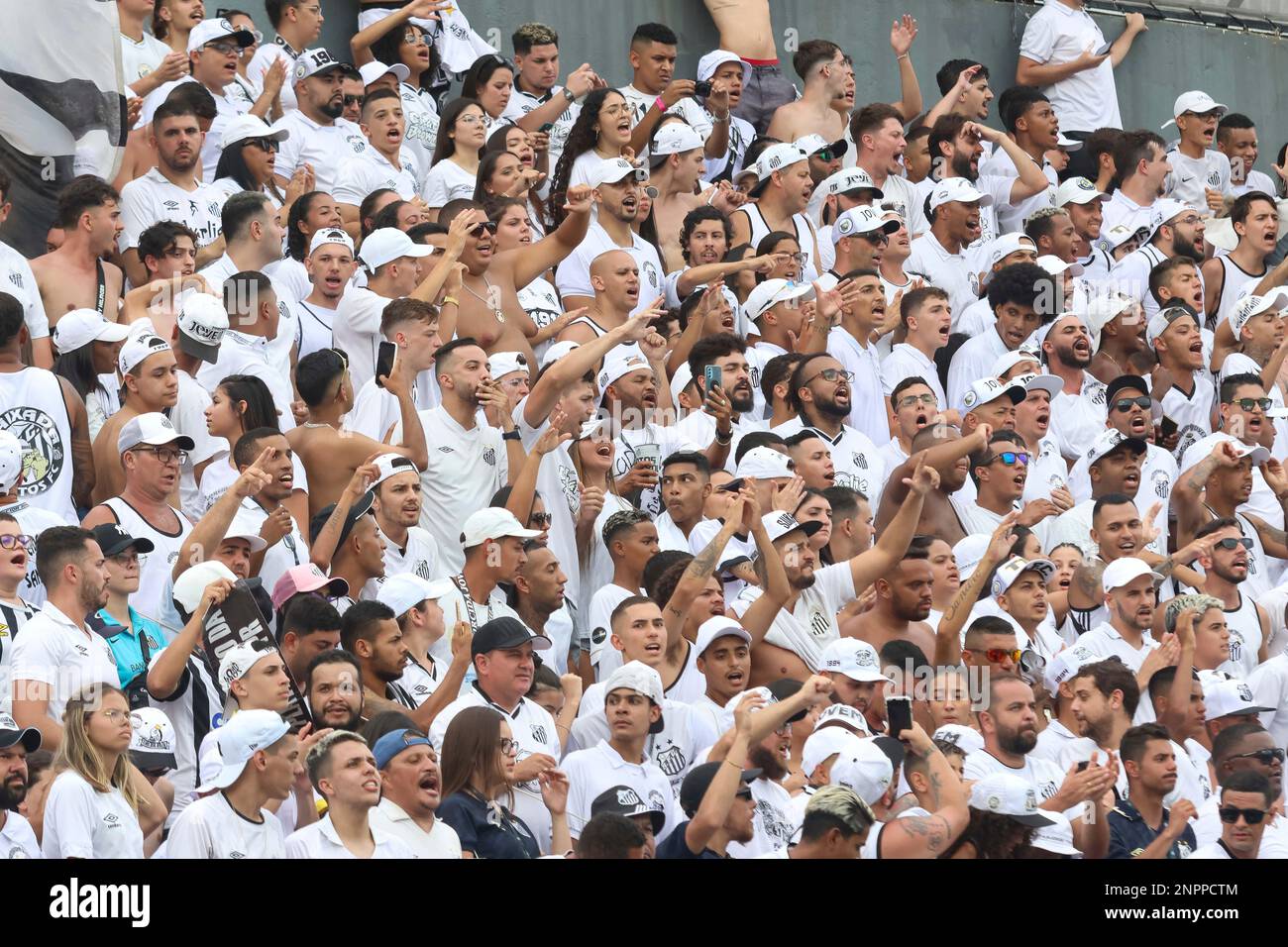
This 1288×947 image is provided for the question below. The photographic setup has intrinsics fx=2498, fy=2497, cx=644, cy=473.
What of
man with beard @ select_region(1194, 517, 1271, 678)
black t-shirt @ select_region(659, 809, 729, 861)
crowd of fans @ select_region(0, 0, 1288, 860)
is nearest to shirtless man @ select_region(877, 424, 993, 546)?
crowd of fans @ select_region(0, 0, 1288, 860)

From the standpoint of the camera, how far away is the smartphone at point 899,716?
8.91m

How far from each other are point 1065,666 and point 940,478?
1.33 metres

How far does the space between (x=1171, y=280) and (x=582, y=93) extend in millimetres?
3680

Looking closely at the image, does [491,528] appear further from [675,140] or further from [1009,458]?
[675,140]

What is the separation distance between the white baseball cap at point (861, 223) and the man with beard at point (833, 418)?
5.39 ft

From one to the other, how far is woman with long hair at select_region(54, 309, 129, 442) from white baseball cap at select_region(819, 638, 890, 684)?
3119mm

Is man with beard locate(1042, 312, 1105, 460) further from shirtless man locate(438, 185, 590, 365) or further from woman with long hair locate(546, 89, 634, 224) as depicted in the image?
shirtless man locate(438, 185, 590, 365)

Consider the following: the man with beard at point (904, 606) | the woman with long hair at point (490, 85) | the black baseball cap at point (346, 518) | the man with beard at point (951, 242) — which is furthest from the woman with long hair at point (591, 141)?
the black baseball cap at point (346, 518)

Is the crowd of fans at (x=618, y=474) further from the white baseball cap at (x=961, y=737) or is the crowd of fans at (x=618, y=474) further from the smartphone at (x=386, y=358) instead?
the smartphone at (x=386, y=358)

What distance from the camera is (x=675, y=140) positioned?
45.4 ft

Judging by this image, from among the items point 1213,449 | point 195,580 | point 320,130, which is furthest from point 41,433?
point 1213,449

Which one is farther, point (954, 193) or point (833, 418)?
point (954, 193)

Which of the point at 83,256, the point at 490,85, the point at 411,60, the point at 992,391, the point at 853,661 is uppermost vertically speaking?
the point at 411,60

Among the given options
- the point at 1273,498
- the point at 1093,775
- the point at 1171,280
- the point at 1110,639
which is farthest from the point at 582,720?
the point at 1171,280
